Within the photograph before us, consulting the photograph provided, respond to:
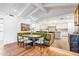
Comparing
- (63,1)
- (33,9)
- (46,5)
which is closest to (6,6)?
(33,9)

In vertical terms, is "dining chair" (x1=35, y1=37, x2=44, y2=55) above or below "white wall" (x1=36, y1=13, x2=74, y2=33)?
below

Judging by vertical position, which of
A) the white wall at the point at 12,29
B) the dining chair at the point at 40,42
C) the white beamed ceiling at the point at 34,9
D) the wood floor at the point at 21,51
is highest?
the white beamed ceiling at the point at 34,9

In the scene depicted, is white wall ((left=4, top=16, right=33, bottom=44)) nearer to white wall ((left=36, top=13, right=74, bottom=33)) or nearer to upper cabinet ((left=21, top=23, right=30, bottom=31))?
upper cabinet ((left=21, top=23, right=30, bottom=31))

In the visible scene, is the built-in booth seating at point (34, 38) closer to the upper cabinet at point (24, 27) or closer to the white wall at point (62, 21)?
the upper cabinet at point (24, 27)

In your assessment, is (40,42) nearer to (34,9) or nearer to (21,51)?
(21,51)

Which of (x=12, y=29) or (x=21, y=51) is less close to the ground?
(x=12, y=29)

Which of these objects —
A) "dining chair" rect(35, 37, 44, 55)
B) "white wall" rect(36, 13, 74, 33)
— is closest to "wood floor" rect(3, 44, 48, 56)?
"dining chair" rect(35, 37, 44, 55)

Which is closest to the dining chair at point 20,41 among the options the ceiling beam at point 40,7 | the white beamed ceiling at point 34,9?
the white beamed ceiling at point 34,9

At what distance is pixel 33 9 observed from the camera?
7.40 feet

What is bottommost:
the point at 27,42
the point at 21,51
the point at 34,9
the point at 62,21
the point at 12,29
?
the point at 21,51

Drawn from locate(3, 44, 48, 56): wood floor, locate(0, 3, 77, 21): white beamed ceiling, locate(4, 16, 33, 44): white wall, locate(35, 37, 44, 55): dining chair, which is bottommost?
locate(3, 44, 48, 56): wood floor

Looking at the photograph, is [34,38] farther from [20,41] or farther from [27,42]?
[20,41]

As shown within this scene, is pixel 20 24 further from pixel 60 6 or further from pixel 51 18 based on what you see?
pixel 60 6

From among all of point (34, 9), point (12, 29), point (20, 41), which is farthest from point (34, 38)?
point (34, 9)
